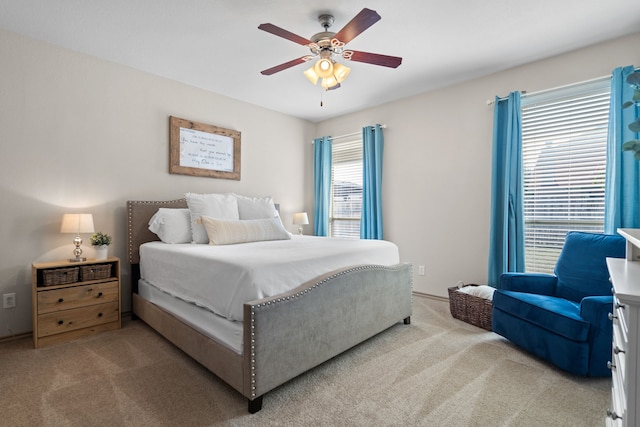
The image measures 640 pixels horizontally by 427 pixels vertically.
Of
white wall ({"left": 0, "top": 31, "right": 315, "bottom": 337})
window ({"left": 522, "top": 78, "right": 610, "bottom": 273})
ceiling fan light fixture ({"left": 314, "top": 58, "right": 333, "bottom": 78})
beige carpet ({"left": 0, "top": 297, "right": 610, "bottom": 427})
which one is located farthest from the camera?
window ({"left": 522, "top": 78, "right": 610, "bottom": 273})

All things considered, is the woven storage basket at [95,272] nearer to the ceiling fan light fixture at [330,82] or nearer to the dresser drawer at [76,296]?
the dresser drawer at [76,296]

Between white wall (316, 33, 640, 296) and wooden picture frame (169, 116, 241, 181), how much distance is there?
1.96 meters

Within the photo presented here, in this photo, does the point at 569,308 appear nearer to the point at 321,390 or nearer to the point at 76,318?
the point at 321,390

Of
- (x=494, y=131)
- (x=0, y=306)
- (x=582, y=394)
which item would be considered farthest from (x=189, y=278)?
(x=494, y=131)

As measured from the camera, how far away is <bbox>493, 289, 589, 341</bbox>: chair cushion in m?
1.92

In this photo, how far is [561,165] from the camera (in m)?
2.88

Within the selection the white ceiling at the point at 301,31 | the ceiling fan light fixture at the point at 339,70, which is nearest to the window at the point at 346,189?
the white ceiling at the point at 301,31

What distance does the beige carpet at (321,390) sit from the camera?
1590 millimetres

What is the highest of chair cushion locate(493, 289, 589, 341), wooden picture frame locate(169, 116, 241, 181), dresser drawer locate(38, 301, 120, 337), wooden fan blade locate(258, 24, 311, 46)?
wooden fan blade locate(258, 24, 311, 46)

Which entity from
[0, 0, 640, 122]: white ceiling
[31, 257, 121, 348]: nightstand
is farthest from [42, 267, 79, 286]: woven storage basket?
[0, 0, 640, 122]: white ceiling

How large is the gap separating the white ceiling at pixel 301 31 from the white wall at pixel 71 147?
0.20m

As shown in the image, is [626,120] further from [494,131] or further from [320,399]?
[320,399]

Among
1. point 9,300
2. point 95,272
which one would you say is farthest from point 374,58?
point 9,300

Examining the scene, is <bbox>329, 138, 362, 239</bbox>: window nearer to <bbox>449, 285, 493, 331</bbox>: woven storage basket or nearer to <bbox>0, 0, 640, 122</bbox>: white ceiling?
<bbox>0, 0, 640, 122</bbox>: white ceiling
